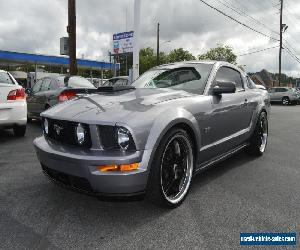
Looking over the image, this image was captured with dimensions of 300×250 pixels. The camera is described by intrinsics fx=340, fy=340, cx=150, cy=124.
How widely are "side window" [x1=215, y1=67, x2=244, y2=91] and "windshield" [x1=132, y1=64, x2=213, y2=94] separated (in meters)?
0.19

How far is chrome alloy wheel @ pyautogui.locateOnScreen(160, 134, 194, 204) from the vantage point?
3231mm

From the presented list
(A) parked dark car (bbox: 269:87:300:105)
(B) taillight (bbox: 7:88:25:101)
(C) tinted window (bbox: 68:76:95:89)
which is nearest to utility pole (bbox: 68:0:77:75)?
(C) tinted window (bbox: 68:76:95:89)

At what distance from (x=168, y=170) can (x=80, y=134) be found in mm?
914

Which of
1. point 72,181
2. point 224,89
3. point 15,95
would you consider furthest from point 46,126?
point 15,95

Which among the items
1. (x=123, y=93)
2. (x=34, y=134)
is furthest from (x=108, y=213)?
(x=34, y=134)

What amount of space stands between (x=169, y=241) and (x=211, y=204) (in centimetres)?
Result: 91

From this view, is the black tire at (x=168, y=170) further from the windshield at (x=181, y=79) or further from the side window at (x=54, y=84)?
the side window at (x=54, y=84)

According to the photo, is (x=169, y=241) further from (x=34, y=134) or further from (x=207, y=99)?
(x=34, y=134)

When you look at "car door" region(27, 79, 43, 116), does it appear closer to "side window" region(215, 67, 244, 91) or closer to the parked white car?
the parked white car

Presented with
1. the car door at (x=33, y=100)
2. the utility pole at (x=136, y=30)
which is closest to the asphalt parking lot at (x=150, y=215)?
the car door at (x=33, y=100)

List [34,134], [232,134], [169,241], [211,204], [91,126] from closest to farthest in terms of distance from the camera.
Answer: [169,241], [91,126], [211,204], [232,134], [34,134]

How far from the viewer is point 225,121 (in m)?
4.17

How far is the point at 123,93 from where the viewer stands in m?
3.78

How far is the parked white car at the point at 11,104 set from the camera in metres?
6.40
